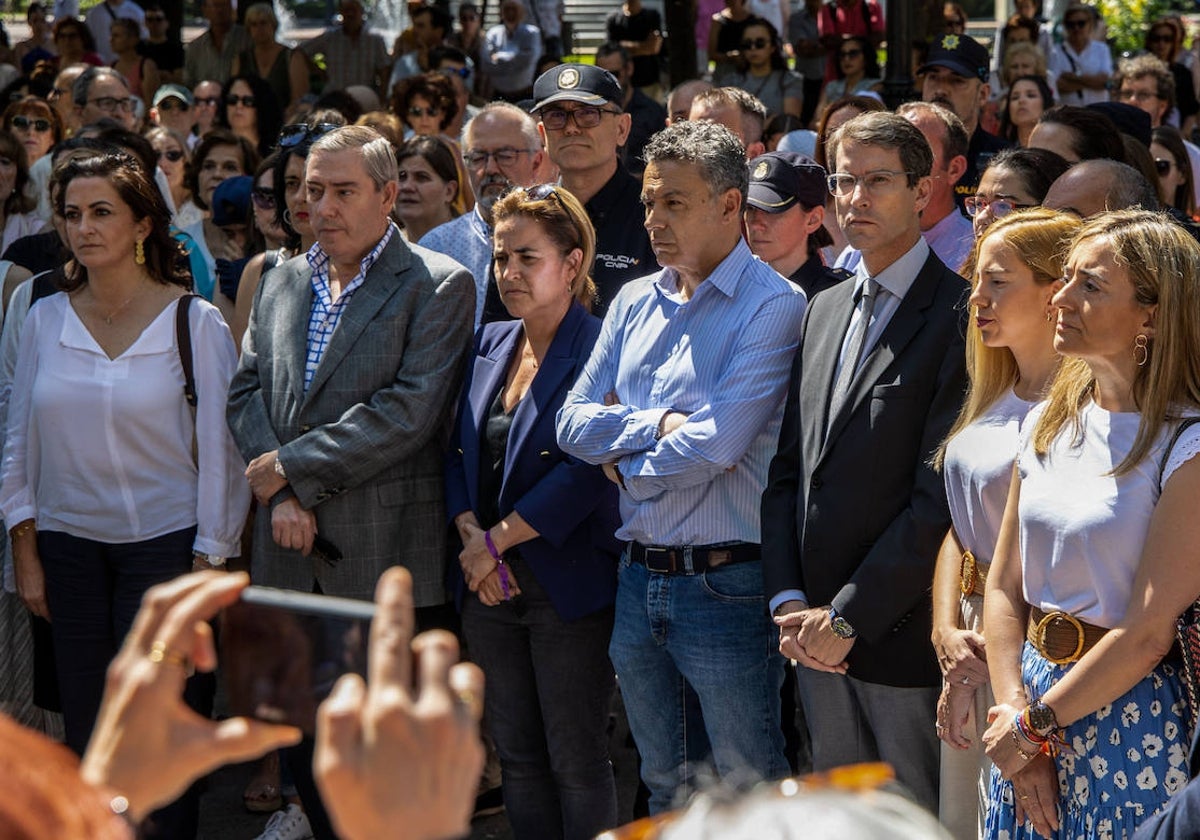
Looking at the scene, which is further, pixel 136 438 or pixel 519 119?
pixel 519 119

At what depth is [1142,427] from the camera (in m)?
3.39

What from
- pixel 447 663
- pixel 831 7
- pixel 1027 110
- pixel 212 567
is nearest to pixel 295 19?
pixel 831 7

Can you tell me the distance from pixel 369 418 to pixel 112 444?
2.87 feet

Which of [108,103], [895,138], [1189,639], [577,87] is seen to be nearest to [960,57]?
[577,87]

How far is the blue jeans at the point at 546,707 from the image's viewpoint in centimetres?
455

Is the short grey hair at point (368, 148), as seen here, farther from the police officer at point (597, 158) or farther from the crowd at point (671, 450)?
the police officer at point (597, 158)

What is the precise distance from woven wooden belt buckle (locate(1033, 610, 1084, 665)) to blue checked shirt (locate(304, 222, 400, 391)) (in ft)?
7.71

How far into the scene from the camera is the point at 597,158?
5.64m

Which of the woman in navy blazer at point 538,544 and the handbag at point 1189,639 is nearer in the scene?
the handbag at point 1189,639

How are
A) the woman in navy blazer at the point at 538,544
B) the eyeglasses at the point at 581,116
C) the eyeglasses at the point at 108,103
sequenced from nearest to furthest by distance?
1. the woman in navy blazer at the point at 538,544
2. the eyeglasses at the point at 581,116
3. the eyeglasses at the point at 108,103

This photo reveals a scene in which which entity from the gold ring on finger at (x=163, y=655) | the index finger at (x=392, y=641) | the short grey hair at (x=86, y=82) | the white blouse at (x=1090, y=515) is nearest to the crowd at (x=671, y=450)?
the white blouse at (x=1090, y=515)

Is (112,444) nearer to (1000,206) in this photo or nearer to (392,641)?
(1000,206)

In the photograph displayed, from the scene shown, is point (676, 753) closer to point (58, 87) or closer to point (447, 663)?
point (447, 663)

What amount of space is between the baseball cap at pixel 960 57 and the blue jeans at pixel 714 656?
404 cm
